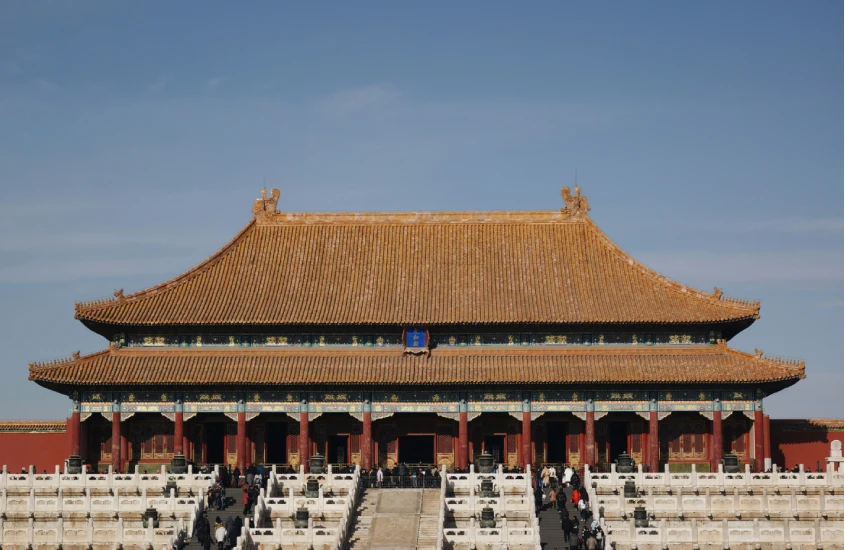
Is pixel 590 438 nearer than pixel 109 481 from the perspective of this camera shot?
No

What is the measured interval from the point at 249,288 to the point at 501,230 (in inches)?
545

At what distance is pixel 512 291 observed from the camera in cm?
7975

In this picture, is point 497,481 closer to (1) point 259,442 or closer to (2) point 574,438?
(2) point 574,438

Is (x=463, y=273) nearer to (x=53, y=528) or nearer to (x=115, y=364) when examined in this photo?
(x=115, y=364)

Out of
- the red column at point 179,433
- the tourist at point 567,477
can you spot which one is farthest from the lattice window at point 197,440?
the tourist at point 567,477

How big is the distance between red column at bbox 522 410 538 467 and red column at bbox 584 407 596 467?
8.80 ft

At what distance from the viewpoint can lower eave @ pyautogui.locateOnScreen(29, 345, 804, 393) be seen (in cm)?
7506

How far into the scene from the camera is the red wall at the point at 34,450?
Result: 3071 inches

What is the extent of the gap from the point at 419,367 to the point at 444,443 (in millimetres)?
3901

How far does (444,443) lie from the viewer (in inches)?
3031

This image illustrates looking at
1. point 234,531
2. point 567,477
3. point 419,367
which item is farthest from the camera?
point 419,367

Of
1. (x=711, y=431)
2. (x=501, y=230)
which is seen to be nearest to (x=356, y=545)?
(x=711, y=431)

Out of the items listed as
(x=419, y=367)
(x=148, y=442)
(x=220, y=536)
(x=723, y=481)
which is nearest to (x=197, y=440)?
(x=148, y=442)

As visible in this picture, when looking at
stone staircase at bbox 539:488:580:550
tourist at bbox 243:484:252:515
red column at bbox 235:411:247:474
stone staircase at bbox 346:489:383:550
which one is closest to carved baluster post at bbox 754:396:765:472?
stone staircase at bbox 539:488:580:550
